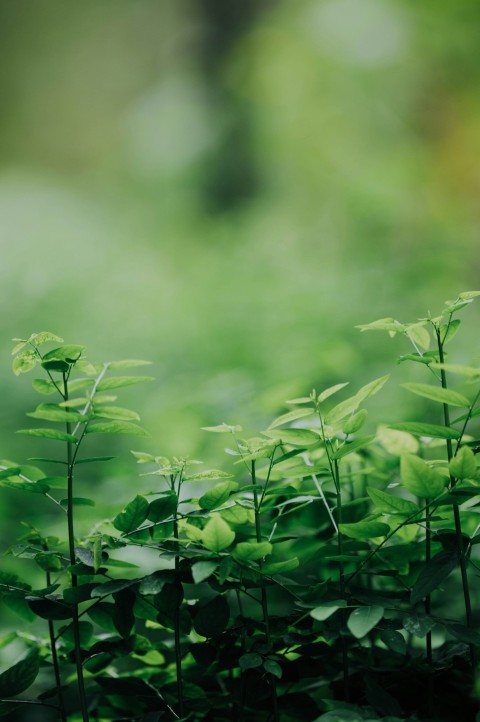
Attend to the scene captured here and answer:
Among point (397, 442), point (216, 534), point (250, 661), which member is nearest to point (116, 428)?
point (216, 534)

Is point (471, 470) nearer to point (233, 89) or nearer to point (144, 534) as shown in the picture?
point (144, 534)

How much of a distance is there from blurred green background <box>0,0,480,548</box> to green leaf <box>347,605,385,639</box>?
1.23 metres

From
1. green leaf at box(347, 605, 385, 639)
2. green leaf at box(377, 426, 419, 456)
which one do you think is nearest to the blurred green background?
green leaf at box(377, 426, 419, 456)

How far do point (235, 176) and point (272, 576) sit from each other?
255cm

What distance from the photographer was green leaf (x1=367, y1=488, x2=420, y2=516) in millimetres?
577

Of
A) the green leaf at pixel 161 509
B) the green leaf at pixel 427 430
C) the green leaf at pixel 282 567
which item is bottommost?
the green leaf at pixel 282 567

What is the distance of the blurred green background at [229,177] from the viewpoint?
2227mm

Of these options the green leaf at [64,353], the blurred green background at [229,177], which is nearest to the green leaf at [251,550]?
the green leaf at [64,353]

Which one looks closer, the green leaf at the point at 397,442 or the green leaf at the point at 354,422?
the green leaf at the point at 354,422

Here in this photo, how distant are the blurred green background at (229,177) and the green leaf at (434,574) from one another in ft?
3.93

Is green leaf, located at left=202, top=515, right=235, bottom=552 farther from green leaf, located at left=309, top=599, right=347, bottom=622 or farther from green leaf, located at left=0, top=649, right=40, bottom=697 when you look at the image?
green leaf, located at left=0, top=649, right=40, bottom=697

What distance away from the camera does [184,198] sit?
9.73 ft

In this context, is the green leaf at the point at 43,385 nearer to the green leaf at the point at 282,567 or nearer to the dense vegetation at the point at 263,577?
the dense vegetation at the point at 263,577

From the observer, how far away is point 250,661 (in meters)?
0.57
